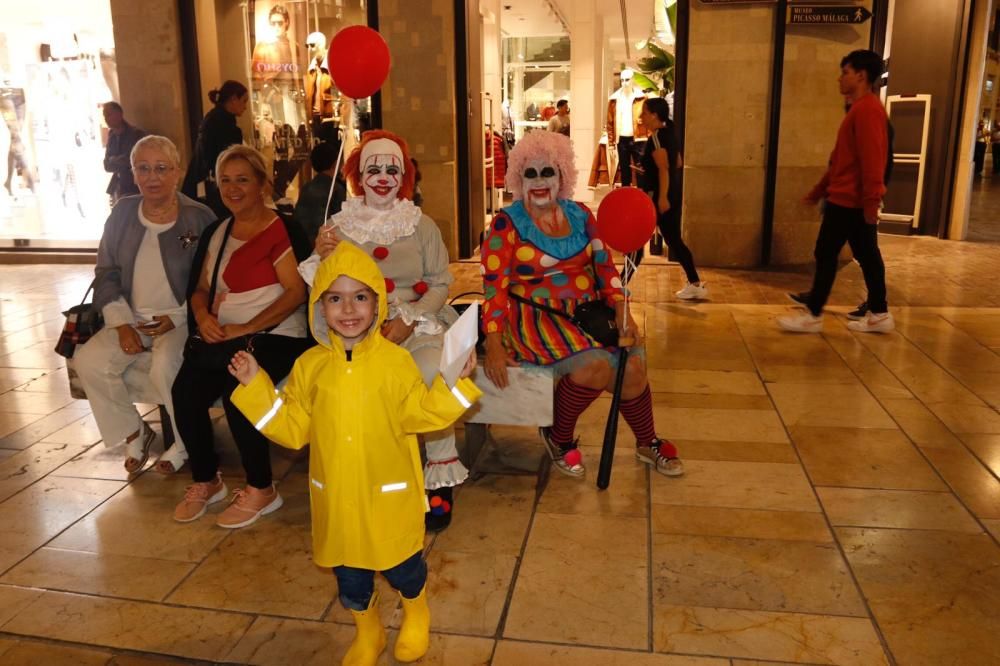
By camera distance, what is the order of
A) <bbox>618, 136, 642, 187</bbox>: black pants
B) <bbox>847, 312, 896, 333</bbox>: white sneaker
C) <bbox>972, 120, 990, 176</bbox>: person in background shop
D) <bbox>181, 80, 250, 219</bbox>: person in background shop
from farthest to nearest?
1. <bbox>972, 120, 990, 176</bbox>: person in background shop
2. <bbox>618, 136, 642, 187</bbox>: black pants
3. <bbox>181, 80, 250, 219</bbox>: person in background shop
4. <bbox>847, 312, 896, 333</bbox>: white sneaker

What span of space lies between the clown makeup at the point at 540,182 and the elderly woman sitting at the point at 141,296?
1.58m

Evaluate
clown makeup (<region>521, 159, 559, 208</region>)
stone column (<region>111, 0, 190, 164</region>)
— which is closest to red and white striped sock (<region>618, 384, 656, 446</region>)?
clown makeup (<region>521, 159, 559, 208</region>)

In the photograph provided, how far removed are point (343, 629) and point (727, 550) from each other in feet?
4.70

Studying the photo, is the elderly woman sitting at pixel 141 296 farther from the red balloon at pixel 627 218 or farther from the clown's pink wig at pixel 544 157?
the red balloon at pixel 627 218

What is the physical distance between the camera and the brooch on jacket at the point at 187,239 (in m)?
3.97

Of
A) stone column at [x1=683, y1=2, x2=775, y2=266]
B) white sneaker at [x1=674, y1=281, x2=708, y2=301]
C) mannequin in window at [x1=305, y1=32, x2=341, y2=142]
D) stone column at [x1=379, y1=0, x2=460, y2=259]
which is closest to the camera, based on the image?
white sneaker at [x1=674, y1=281, x2=708, y2=301]

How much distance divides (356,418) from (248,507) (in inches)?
55.9

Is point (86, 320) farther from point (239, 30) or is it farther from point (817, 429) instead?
point (239, 30)

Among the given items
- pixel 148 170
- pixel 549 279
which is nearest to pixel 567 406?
pixel 549 279

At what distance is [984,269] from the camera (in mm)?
8461

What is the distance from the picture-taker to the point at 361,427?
2.37 meters

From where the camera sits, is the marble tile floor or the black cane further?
the black cane

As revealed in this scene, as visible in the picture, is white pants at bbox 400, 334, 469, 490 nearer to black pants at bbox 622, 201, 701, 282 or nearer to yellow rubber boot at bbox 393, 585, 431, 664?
yellow rubber boot at bbox 393, 585, 431, 664

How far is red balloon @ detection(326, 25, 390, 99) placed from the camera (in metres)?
3.71
